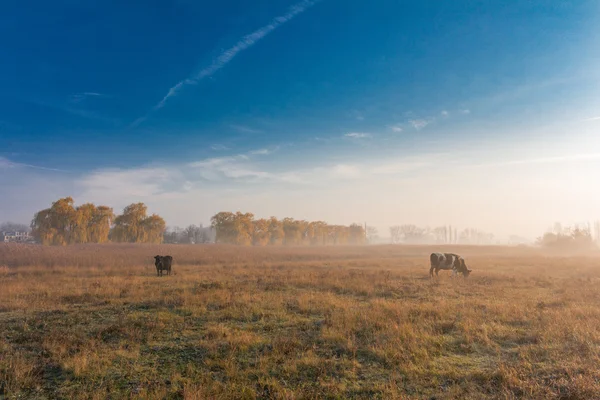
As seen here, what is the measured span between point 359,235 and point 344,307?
155086 mm

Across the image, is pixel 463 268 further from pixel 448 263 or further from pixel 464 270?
pixel 448 263

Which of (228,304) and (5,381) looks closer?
(5,381)

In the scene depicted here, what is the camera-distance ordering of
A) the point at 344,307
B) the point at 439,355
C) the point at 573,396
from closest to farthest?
the point at 573,396 < the point at 439,355 < the point at 344,307

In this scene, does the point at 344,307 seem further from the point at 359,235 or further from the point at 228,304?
the point at 359,235

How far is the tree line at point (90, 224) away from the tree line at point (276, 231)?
18480 mm

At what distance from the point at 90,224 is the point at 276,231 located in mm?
57511

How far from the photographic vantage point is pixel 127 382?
619 cm

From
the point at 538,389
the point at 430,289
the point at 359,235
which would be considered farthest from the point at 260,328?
the point at 359,235

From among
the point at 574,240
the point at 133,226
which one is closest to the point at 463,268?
the point at 133,226

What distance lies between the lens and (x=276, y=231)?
111 m

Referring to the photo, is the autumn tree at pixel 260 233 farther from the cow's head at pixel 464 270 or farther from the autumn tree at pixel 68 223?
the cow's head at pixel 464 270

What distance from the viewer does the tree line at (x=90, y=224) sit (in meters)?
61.6

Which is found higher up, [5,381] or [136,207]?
[136,207]

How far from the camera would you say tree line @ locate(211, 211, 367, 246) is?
297 ft
